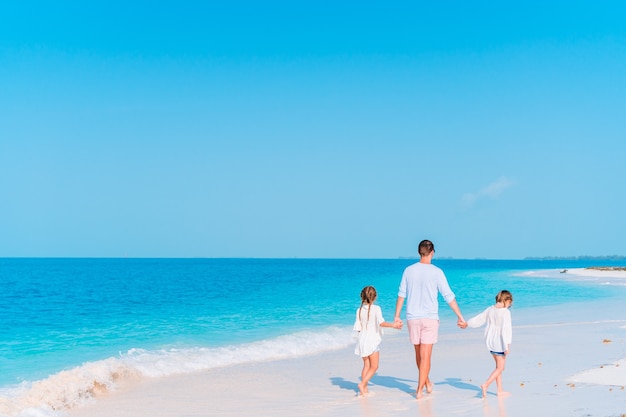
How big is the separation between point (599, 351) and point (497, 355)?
195 inches

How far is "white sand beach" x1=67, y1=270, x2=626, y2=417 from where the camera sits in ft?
25.3

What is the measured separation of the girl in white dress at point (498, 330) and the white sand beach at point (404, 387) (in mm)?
356

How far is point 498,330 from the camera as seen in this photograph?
316 inches

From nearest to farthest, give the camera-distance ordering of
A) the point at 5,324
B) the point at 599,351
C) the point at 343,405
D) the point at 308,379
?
the point at 343,405 → the point at 308,379 → the point at 599,351 → the point at 5,324

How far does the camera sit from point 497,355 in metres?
8.12

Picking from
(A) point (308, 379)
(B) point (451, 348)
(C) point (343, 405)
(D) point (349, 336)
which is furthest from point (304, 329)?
(C) point (343, 405)

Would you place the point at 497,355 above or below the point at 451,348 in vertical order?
above

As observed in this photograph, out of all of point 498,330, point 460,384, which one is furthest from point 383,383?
point 498,330

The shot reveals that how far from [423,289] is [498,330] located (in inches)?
47.9

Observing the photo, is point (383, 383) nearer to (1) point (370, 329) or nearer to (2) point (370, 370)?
(2) point (370, 370)

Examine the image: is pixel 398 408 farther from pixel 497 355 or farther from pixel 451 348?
pixel 451 348

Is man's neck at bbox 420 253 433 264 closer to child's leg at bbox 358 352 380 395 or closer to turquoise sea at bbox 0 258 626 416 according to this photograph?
child's leg at bbox 358 352 380 395

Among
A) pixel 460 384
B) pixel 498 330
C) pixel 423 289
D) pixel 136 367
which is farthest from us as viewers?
pixel 136 367

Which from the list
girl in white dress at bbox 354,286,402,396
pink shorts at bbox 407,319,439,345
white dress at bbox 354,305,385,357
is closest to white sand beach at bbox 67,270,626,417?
girl in white dress at bbox 354,286,402,396
